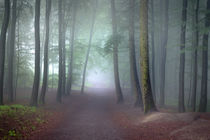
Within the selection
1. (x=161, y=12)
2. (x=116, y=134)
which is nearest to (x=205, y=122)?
(x=116, y=134)

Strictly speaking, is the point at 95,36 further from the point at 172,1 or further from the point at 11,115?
the point at 11,115

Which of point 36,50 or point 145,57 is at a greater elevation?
point 36,50

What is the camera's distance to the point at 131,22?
51.0ft

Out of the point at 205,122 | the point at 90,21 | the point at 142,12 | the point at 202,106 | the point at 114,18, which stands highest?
the point at 90,21

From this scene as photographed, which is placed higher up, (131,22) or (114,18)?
(114,18)

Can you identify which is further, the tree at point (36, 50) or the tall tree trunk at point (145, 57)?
the tree at point (36, 50)

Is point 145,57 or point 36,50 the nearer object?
point 145,57

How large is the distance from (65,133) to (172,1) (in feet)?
70.8

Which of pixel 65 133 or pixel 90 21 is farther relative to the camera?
pixel 90 21

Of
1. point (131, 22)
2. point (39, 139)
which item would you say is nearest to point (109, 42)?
point (131, 22)

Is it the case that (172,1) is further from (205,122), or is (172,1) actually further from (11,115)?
(11,115)

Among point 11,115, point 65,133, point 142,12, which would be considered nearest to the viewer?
point 65,133

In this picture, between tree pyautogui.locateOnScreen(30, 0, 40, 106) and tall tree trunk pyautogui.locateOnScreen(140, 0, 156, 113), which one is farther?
tree pyautogui.locateOnScreen(30, 0, 40, 106)

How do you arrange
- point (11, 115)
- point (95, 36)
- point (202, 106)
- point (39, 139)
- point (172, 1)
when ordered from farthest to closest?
point (95, 36) < point (172, 1) < point (202, 106) < point (11, 115) < point (39, 139)
